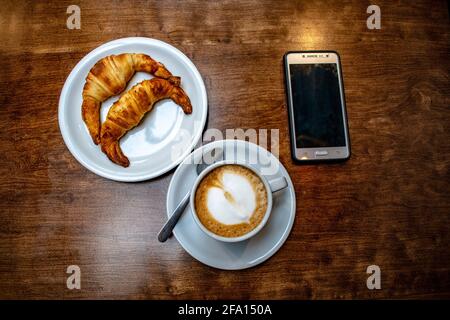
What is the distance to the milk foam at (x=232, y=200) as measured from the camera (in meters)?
0.81

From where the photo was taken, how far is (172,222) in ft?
2.81

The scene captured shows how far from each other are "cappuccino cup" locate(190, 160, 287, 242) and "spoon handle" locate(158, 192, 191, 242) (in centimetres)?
6

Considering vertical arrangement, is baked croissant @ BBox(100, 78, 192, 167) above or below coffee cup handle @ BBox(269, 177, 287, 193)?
above

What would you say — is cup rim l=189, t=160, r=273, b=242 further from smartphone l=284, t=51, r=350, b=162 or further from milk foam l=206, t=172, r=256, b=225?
smartphone l=284, t=51, r=350, b=162

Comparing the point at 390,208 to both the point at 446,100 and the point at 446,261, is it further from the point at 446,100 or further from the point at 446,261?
the point at 446,100

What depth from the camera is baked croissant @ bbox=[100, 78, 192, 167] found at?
0.88 meters

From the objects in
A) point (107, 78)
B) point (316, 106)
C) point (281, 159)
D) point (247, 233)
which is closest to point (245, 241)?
point (247, 233)

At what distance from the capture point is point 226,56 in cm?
97

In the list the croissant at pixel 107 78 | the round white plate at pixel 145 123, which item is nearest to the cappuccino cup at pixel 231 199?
Result: the round white plate at pixel 145 123

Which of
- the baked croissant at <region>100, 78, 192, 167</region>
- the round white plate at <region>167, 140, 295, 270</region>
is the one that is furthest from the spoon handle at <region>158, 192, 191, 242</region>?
the baked croissant at <region>100, 78, 192, 167</region>

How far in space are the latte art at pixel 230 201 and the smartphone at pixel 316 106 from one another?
0.17 metres
